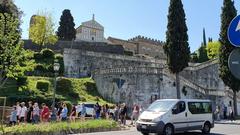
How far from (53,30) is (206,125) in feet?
185

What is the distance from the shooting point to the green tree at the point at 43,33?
72.8m

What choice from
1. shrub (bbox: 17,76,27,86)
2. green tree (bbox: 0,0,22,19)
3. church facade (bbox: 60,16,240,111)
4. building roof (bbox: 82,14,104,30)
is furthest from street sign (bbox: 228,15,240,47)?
building roof (bbox: 82,14,104,30)

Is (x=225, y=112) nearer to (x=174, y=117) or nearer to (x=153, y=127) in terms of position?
(x=174, y=117)

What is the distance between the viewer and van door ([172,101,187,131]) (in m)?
20.1

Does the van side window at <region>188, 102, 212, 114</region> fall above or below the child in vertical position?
above

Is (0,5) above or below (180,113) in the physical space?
above

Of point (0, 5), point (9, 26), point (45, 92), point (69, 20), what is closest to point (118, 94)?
point (45, 92)

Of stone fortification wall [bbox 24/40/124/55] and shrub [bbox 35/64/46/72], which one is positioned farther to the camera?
stone fortification wall [bbox 24/40/124/55]

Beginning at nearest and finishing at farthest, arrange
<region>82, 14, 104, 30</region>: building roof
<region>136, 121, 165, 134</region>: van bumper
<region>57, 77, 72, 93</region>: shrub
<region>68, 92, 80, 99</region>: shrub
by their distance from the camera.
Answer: <region>136, 121, 165, 134</region>: van bumper → <region>68, 92, 80, 99</region>: shrub → <region>57, 77, 72, 93</region>: shrub → <region>82, 14, 104, 30</region>: building roof

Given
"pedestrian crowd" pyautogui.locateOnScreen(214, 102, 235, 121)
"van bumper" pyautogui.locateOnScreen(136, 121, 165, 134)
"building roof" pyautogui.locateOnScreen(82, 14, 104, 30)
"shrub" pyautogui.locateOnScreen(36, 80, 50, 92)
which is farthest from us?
"building roof" pyautogui.locateOnScreen(82, 14, 104, 30)

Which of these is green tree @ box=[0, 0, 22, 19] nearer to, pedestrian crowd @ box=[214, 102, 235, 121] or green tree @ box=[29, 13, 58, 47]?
green tree @ box=[29, 13, 58, 47]

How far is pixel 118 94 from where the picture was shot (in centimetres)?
4447

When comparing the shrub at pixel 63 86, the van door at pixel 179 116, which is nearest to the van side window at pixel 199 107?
the van door at pixel 179 116

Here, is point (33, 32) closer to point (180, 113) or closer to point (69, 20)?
point (69, 20)
